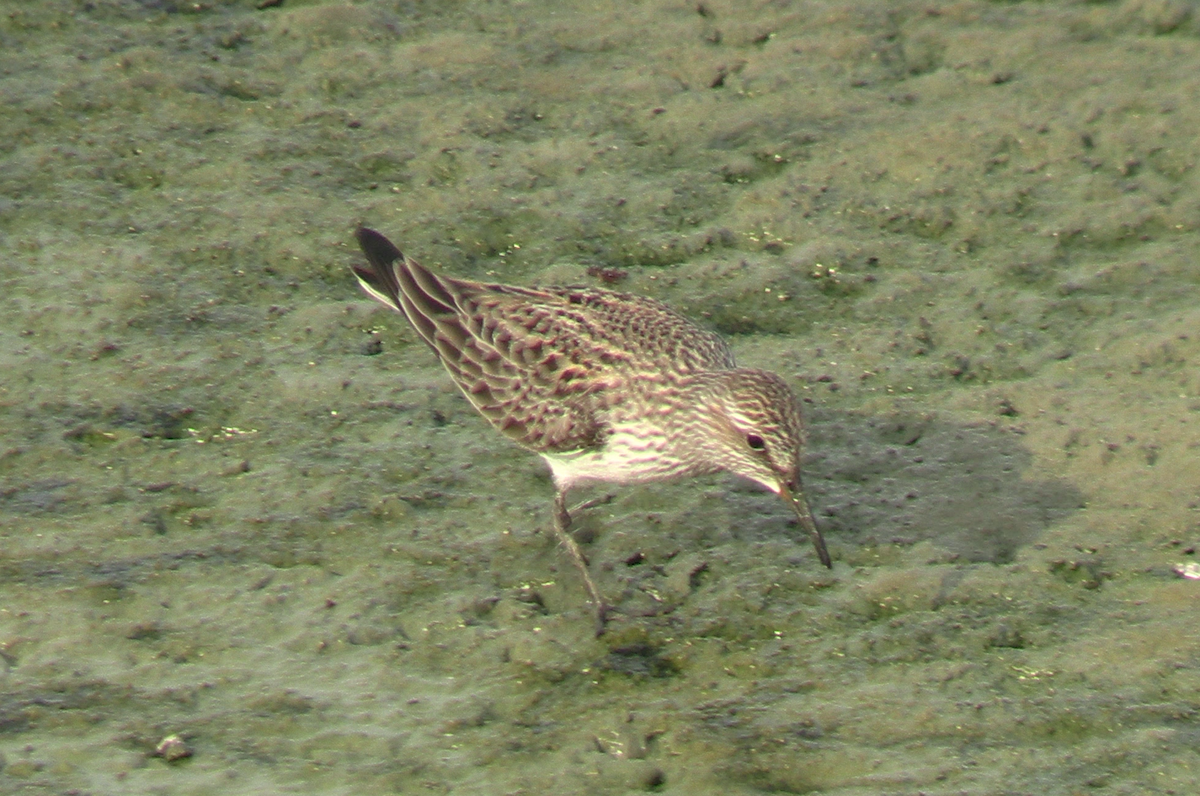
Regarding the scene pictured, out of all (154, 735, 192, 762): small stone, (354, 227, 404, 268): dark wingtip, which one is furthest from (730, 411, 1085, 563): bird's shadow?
(154, 735, 192, 762): small stone

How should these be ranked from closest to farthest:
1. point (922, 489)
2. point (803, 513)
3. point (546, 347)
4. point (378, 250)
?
point (803, 513) < point (546, 347) < point (922, 489) < point (378, 250)

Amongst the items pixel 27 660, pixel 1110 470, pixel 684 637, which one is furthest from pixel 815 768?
pixel 27 660

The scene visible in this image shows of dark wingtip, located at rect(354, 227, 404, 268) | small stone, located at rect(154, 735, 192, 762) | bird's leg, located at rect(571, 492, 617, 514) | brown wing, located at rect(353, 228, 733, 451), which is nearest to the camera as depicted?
small stone, located at rect(154, 735, 192, 762)

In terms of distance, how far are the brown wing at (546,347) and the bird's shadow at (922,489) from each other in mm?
731

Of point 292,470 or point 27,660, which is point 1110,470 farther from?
point 27,660

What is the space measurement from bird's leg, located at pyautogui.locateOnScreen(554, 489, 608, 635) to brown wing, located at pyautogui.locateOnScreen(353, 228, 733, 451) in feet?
0.84

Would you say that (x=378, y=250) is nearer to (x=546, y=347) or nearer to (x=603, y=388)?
(x=546, y=347)

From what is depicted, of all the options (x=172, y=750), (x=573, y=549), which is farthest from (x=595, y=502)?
(x=172, y=750)

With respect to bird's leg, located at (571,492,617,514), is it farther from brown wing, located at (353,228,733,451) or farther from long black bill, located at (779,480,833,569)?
long black bill, located at (779,480,833,569)

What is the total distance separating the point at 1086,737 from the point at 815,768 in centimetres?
99

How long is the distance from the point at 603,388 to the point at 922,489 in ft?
5.01

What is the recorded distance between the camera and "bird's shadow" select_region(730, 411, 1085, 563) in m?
6.62

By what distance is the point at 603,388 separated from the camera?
6.35 m

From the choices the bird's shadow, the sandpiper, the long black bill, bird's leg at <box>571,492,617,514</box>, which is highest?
the sandpiper
